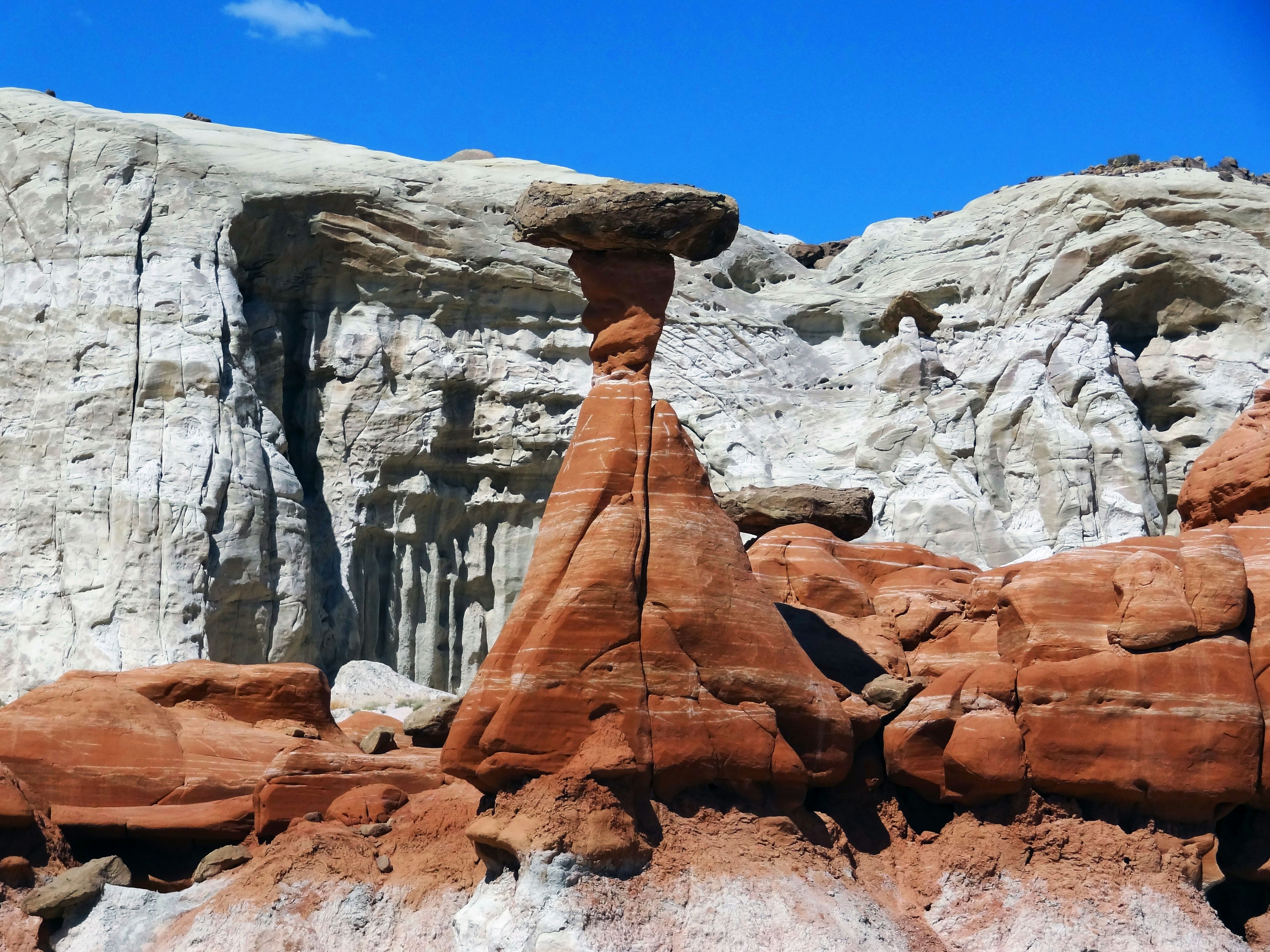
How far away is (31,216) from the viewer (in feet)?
106

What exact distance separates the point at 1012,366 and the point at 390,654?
1516cm

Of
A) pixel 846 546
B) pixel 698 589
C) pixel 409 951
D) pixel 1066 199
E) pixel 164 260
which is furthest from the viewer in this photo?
pixel 1066 199

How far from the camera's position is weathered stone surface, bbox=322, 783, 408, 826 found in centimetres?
1576

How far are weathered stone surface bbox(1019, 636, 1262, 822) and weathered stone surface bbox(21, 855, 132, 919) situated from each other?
8.96 metres

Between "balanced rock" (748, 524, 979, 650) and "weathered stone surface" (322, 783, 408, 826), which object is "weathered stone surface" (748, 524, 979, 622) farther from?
"weathered stone surface" (322, 783, 408, 826)

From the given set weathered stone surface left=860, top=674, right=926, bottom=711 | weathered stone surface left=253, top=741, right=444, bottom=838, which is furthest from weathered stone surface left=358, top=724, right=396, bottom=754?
weathered stone surface left=860, top=674, right=926, bottom=711

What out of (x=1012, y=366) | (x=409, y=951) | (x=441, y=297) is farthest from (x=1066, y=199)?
(x=409, y=951)

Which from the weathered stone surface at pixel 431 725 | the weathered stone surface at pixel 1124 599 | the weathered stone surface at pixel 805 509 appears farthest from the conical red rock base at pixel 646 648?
the weathered stone surface at pixel 805 509

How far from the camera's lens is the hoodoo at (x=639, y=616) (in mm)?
13969

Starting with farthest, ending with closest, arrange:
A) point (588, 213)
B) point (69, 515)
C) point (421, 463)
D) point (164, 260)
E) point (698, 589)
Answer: point (421, 463) → point (164, 260) → point (69, 515) → point (588, 213) → point (698, 589)

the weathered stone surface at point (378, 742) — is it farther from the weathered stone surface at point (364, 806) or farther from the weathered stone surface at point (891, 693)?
the weathered stone surface at point (891, 693)

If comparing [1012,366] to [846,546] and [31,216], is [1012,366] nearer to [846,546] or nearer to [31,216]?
[846,546]

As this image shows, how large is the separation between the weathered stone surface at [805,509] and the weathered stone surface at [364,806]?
23.3 feet

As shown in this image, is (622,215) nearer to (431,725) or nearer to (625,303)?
(625,303)
